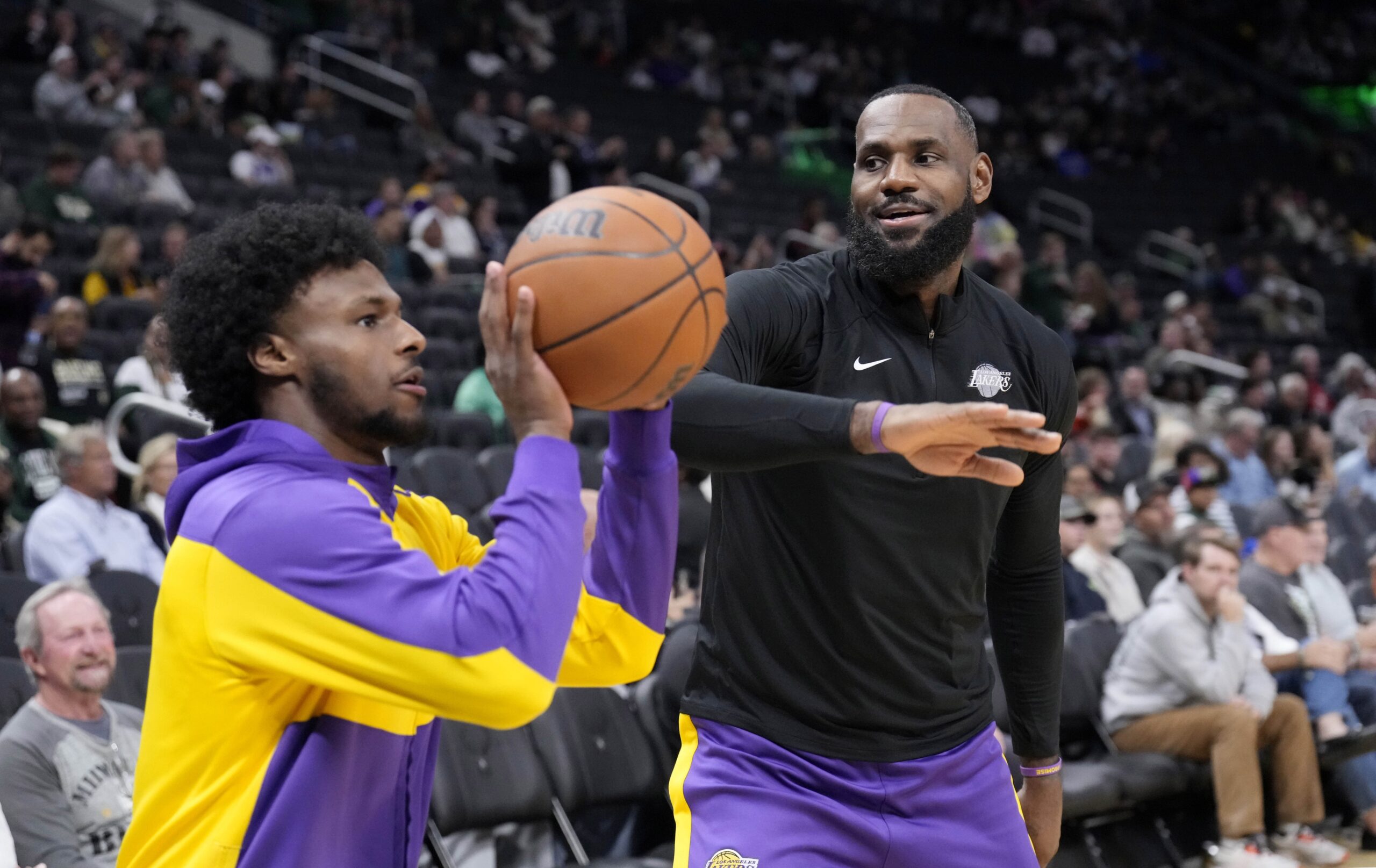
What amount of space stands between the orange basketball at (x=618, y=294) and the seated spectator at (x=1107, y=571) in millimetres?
5736

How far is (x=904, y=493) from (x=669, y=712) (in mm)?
2807

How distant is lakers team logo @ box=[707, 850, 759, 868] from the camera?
224 cm

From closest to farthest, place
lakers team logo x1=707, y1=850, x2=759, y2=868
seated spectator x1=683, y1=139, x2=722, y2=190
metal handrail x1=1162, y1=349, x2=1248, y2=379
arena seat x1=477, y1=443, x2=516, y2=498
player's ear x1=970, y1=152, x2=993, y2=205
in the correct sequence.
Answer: lakers team logo x1=707, y1=850, x2=759, y2=868, player's ear x1=970, y1=152, x2=993, y2=205, arena seat x1=477, y1=443, x2=516, y2=498, metal handrail x1=1162, y1=349, x2=1248, y2=379, seated spectator x1=683, y1=139, x2=722, y2=190

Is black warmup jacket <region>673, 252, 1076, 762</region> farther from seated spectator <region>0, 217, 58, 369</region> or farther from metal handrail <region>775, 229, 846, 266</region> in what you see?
metal handrail <region>775, 229, 846, 266</region>

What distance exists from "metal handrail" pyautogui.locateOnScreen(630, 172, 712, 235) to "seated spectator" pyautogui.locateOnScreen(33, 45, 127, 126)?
15.8 feet

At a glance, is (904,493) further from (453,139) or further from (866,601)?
(453,139)

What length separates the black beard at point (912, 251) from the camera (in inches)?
98.7

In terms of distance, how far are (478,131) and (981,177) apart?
12087 millimetres

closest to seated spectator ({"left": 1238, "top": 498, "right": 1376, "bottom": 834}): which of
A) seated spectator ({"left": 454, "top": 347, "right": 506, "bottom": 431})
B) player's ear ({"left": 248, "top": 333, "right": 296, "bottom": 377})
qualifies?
seated spectator ({"left": 454, "top": 347, "right": 506, "bottom": 431})

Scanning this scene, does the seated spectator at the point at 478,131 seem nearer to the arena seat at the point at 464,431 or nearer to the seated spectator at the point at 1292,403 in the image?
the arena seat at the point at 464,431

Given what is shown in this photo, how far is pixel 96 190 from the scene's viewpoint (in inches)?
388

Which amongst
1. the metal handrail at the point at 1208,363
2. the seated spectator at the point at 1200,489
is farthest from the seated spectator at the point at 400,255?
the metal handrail at the point at 1208,363

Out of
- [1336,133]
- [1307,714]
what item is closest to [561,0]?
[1336,133]

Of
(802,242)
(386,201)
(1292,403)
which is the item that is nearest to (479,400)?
(386,201)
